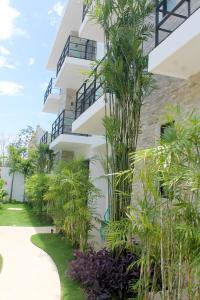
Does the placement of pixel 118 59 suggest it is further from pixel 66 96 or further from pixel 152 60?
pixel 66 96

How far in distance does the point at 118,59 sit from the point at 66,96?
10704mm

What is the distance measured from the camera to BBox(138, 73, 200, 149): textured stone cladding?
5426 millimetres

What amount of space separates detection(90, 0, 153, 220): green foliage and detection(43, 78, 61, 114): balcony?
12.1 m

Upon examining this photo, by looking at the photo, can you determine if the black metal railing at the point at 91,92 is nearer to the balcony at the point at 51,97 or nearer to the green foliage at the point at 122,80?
the green foliage at the point at 122,80

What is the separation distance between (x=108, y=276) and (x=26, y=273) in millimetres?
2008

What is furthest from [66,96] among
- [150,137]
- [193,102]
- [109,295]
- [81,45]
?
[109,295]

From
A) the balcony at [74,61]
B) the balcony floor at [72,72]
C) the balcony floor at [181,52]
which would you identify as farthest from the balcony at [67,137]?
the balcony floor at [181,52]

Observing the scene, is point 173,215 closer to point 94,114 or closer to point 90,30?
point 94,114

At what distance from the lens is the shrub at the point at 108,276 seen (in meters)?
4.63

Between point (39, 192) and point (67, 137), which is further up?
point (67, 137)

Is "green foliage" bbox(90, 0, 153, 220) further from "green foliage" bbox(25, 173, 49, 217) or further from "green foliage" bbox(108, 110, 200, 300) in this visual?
"green foliage" bbox(25, 173, 49, 217)

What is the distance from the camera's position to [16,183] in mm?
22688

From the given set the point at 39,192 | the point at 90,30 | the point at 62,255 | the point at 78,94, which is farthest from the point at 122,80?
the point at 39,192

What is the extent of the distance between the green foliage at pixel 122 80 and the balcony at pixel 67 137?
6839 mm
